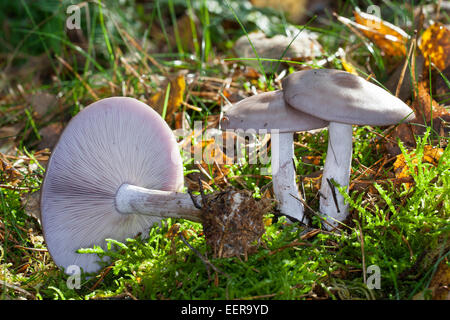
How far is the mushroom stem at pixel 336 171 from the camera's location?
1847mm

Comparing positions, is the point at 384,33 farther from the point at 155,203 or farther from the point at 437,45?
the point at 155,203

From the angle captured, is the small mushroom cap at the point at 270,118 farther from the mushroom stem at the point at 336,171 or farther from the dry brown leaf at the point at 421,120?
the dry brown leaf at the point at 421,120

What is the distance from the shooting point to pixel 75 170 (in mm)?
1847

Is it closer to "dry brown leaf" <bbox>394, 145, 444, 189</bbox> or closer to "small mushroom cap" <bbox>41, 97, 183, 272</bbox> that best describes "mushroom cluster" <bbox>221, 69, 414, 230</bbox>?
"dry brown leaf" <bbox>394, 145, 444, 189</bbox>

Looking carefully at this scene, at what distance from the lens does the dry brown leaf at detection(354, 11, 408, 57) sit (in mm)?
2846

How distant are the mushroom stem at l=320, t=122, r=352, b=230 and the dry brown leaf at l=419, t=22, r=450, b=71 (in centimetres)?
133

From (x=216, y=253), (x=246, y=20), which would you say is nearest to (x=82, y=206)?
(x=216, y=253)

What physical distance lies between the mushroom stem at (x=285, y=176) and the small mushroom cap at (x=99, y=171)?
55 cm

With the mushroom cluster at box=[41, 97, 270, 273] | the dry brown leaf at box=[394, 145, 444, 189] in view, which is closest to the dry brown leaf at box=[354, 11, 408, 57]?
the dry brown leaf at box=[394, 145, 444, 189]

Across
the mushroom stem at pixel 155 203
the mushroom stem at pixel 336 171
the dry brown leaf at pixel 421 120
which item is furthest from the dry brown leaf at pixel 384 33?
the mushroom stem at pixel 155 203

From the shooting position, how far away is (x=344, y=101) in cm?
157

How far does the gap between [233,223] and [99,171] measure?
2.28 ft
